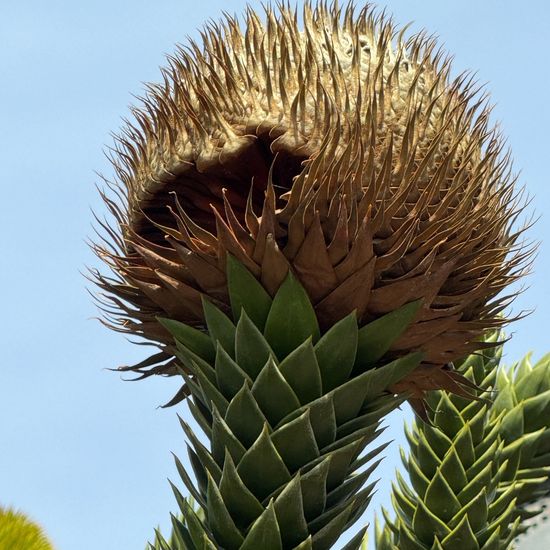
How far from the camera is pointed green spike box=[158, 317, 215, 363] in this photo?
398 centimetres

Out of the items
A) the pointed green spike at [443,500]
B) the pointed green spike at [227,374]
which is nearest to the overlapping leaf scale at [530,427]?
the pointed green spike at [443,500]

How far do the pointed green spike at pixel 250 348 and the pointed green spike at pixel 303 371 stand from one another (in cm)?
9

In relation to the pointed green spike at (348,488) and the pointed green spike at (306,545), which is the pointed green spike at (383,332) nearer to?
the pointed green spike at (348,488)

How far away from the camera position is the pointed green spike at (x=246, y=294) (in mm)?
3816

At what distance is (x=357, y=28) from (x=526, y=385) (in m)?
2.78

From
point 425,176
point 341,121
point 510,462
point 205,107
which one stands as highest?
point 205,107

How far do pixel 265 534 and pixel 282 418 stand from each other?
0.38m

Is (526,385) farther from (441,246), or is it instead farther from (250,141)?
(250,141)

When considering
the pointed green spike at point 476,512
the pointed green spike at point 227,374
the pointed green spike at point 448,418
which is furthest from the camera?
the pointed green spike at point 448,418

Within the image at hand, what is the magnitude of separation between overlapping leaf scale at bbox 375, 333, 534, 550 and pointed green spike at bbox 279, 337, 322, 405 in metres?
1.75

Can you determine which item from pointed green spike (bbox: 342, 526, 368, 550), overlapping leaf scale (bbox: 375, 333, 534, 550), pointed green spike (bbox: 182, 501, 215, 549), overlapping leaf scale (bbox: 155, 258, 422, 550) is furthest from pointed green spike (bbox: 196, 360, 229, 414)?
overlapping leaf scale (bbox: 375, 333, 534, 550)

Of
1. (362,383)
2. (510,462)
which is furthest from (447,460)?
(362,383)

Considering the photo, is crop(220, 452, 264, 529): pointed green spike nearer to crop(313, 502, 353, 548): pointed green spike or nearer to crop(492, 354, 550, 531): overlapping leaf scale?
crop(313, 502, 353, 548): pointed green spike

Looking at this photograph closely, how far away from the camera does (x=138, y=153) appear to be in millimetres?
4293
